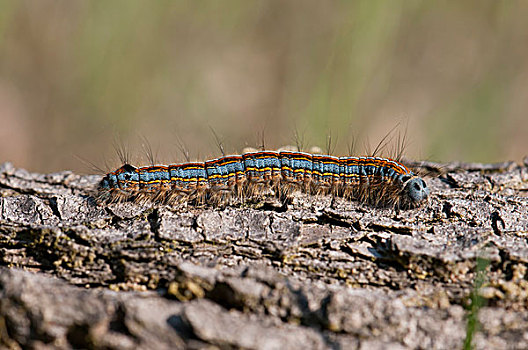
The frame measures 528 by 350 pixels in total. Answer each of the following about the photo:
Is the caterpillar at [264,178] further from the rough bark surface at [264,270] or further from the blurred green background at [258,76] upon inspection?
the blurred green background at [258,76]

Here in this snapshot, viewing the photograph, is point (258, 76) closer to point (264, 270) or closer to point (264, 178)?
point (264, 178)

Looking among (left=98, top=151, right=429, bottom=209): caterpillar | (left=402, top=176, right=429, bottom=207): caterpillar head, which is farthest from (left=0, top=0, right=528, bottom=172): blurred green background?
(left=402, top=176, right=429, bottom=207): caterpillar head

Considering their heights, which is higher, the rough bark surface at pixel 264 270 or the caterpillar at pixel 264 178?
the caterpillar at pixel 264 178

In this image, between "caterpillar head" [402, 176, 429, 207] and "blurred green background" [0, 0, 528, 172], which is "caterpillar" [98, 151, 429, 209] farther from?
"blurred green background" [0, 0, 528, 172]

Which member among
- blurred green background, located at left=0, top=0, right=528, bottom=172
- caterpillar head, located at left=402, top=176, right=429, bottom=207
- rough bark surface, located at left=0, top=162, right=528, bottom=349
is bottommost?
rough bark surface, located at left=0, top=162, right=528, bottom=349

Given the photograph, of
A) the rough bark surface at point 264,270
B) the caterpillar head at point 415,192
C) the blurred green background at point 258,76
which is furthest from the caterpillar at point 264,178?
the blurred green background at point 258,76

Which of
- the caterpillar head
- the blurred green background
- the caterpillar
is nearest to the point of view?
the caterpillar head

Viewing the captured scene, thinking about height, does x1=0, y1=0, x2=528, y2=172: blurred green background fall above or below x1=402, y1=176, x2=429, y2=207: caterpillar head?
above
